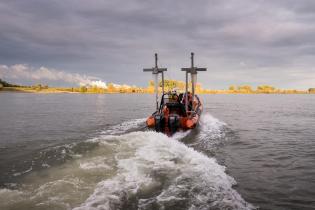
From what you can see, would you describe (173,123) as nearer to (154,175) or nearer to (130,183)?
(154,175)

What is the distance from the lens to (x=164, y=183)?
38.0ft

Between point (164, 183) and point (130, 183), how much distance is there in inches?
49.2

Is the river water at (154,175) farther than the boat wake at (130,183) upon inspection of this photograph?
Yes

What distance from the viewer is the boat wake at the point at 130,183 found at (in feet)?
31.6

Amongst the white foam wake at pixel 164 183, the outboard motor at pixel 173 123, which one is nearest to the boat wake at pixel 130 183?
the white foam wake at pixel 164 183

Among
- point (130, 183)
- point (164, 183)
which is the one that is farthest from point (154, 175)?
point (130, 183)

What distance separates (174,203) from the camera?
9.81 m

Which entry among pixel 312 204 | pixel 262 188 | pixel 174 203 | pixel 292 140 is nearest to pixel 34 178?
pixel 174 203

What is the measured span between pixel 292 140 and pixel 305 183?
10.9m

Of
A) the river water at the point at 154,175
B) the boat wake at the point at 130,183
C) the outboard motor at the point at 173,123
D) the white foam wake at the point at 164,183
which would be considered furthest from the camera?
the outboard motor at the point at 173,123

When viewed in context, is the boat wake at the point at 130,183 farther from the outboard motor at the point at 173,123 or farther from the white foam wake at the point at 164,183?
the outboard motor at the point at 173,123

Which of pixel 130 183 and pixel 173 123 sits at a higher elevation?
pixel 173 123

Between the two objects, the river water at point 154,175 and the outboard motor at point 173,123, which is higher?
the outboard motor at point 173,123

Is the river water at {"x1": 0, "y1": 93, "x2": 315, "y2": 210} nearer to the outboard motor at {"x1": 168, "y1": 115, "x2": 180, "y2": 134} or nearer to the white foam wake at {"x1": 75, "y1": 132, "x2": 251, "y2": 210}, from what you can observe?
the white foam wake at {"x1": 75, "y1": 132, "x2": 251, "y2": 210}
